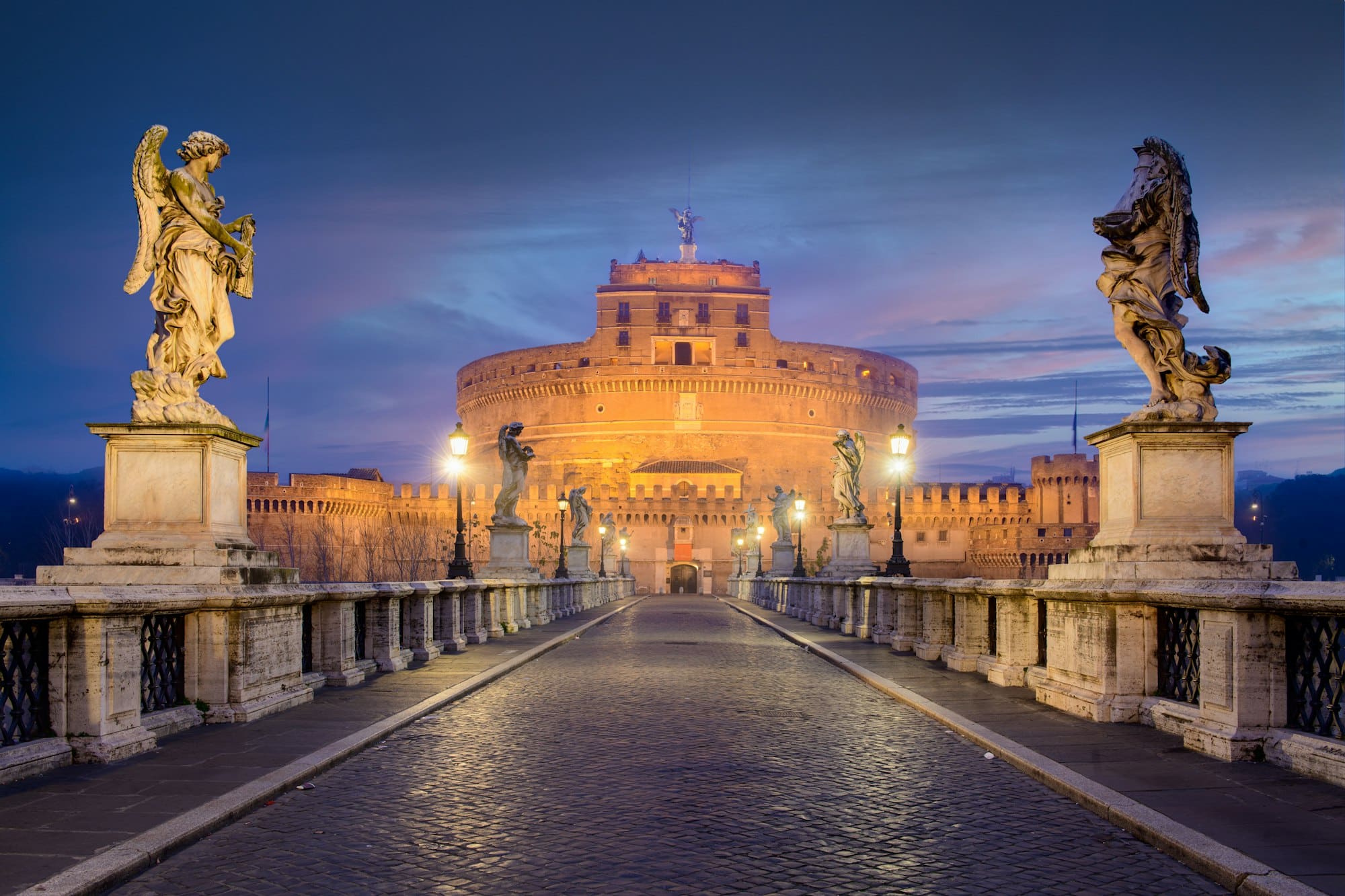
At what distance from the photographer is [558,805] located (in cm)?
561

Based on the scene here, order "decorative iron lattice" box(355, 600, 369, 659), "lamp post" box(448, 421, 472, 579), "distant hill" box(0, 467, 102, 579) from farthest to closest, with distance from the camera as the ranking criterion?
1. "distant hill" box(0, 467, 102, 579)
2. "lamp post" box(448, 421, 472, 579)
3. "decorative iron lattice" box(355, 600, 369, 659)

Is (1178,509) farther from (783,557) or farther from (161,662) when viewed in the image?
(783,557)

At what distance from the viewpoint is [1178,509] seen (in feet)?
25.5

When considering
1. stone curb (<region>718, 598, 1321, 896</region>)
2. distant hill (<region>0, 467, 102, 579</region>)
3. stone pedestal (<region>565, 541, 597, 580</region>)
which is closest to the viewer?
stone curb (<region>718, 598, 1321, 896</region>)

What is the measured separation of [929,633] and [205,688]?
8388mm

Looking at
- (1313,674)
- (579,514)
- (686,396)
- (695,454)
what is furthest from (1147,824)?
(686,396)

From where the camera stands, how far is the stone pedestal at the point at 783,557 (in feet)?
135

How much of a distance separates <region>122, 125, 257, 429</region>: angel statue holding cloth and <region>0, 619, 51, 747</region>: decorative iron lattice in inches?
89.0

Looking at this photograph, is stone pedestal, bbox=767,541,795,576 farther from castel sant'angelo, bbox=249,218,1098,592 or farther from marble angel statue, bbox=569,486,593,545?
castel sant'angelo, bbox=249,218,1098,592

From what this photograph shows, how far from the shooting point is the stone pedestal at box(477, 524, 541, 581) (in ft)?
73.8

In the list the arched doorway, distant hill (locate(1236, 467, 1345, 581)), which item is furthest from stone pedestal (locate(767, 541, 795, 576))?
distant hill (locate(1236, 467, 1345, 581))

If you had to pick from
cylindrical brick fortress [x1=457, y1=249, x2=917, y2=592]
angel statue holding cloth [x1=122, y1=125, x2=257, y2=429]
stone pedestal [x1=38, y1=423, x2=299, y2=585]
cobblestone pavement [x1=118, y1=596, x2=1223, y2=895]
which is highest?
cylindrical brick fortress [x1=457, y1=249, x2=917, y2=592]

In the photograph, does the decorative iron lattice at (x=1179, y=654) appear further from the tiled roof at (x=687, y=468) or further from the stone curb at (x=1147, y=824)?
the tiled roof at (x=687, y=468)

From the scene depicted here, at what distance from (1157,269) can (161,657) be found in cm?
731
